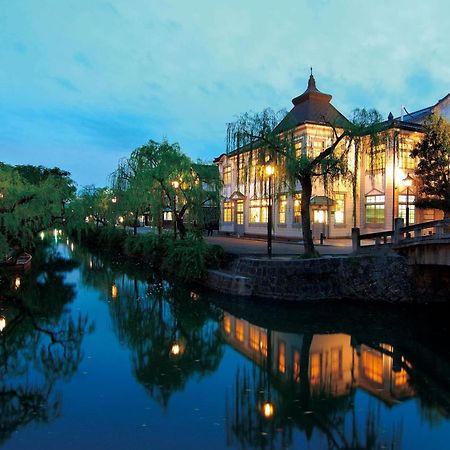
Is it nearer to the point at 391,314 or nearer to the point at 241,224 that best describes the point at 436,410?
the point at 391,314

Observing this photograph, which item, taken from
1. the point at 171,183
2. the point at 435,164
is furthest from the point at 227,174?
the point at 435,164

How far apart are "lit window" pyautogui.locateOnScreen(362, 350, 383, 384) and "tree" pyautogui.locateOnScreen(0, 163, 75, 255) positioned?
39.9ft

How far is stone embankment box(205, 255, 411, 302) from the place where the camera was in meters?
14.4

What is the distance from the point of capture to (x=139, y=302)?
15.3 m

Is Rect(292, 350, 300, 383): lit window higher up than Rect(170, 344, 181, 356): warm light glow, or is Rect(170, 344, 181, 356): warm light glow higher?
Rect(170, 344, 181, 356): warm light glow

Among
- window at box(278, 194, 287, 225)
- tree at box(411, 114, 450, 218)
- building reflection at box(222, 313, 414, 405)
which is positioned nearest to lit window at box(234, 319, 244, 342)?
building reflection at box(222, 313, 414, 405)

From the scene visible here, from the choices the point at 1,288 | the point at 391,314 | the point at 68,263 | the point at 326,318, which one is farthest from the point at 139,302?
the point at 68,263

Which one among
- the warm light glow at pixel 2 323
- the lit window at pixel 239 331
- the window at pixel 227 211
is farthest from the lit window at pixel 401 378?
the window at pixel 227 211

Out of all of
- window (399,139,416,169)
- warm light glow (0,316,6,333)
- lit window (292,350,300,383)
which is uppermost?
window (399,139,416,169)

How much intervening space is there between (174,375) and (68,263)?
20.5 metres

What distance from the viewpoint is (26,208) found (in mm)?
16297

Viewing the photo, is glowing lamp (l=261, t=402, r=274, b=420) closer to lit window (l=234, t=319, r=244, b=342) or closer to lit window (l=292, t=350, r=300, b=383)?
lit window (l=292, t=350, r=300, b=383)

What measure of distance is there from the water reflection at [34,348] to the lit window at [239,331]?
13.4 ft

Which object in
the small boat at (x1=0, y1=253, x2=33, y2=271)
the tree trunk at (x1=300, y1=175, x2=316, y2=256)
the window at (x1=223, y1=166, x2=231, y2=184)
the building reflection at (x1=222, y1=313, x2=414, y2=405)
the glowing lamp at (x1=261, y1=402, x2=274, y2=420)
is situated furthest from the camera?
the window at (x1=223, y1=166, x2=231, y2=184)
